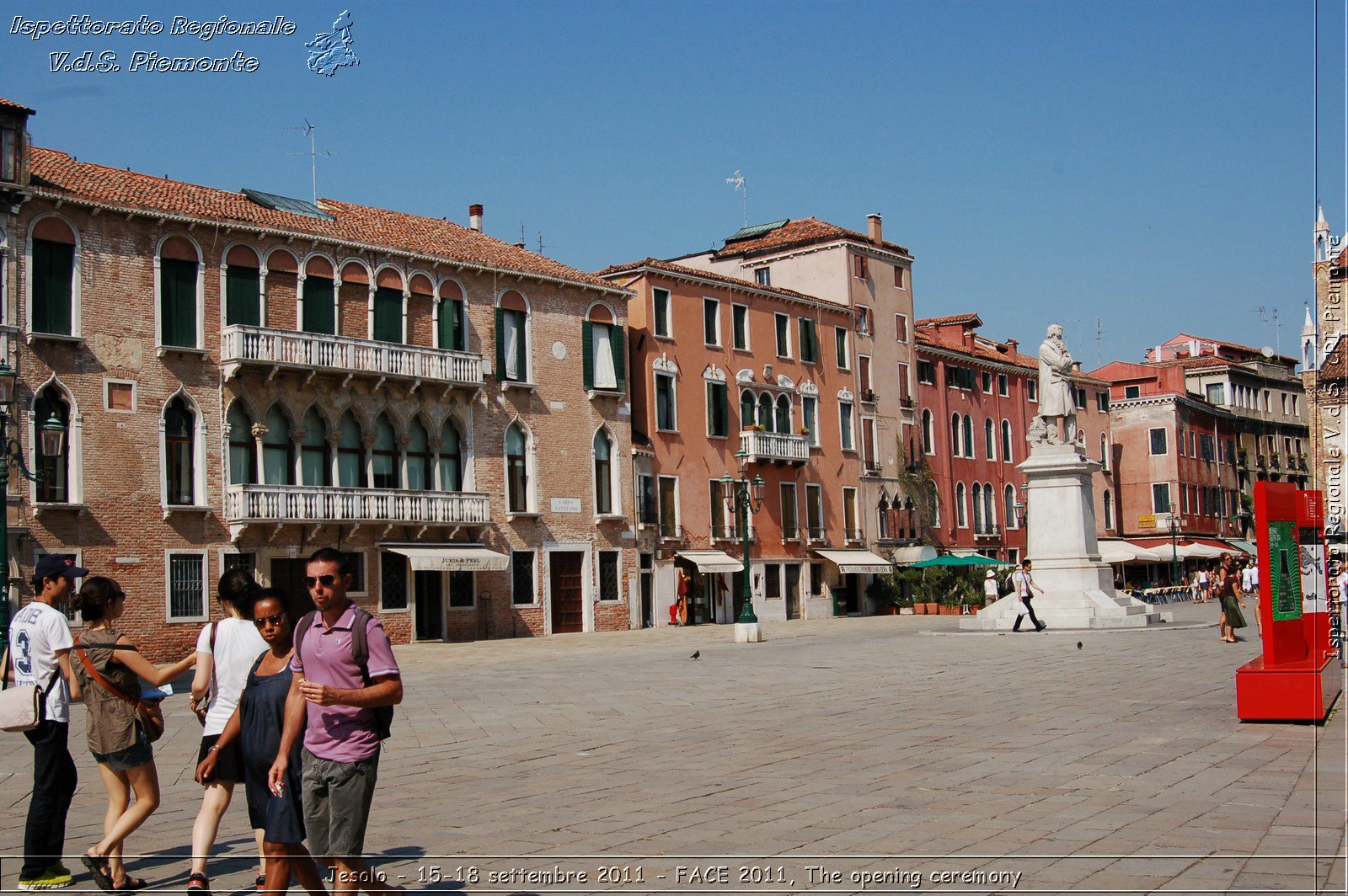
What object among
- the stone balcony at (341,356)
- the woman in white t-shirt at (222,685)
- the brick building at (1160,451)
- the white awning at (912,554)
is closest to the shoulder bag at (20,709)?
the woman in white t-shirt at (222,685)

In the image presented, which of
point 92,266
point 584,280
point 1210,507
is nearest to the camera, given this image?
point 92,266

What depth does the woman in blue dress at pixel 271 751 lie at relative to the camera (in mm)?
5809

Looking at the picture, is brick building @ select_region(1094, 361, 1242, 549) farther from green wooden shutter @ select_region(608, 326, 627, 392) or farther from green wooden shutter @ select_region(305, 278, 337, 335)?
green wooden shutter @ select_region(305, 278, 337, 335)

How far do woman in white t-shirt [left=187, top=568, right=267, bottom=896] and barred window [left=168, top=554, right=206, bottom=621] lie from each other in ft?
79.7

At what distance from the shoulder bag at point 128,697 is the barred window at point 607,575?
105 feet

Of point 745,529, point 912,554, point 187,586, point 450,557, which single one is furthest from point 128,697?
point 912,554

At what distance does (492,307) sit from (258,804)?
31.6m

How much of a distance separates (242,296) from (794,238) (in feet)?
81.5

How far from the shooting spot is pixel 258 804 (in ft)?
20.5

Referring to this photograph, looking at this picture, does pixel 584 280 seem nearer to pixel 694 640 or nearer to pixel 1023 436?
pixel 694 640

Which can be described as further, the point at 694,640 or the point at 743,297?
the point at 743,297

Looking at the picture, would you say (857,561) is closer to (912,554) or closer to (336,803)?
(912,554)

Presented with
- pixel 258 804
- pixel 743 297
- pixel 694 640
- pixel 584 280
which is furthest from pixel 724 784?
pixel 743 297

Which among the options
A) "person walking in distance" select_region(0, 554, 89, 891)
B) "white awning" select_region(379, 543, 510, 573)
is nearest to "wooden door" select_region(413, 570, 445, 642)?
"white awning" select_region(379, 543, 510, 573)
